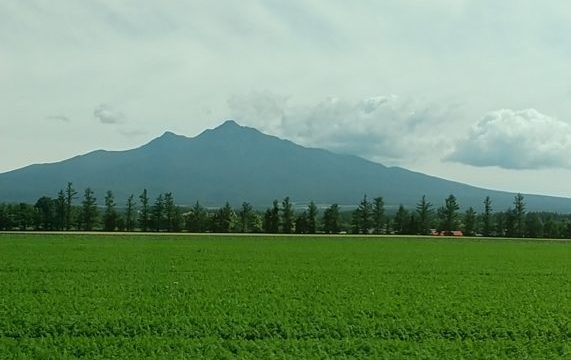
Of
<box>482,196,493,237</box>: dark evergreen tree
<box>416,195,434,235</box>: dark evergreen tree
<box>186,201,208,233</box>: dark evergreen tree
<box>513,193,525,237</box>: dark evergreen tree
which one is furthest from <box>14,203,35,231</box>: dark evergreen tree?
<box>513,193,525,237</box>: dark evergreen tree

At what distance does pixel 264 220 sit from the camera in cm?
9662

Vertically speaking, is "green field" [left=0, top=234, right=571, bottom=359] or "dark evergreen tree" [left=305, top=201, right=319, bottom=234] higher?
"dark evergreen tree" [left=305, top=201, right=319, bottom=234]

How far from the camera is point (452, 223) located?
101938 millimetres

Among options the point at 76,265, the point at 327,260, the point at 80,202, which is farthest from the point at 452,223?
the point at 76,265

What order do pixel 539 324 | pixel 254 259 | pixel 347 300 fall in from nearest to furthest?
1. pixel 539 324
2. pixel 347 300
3. pixel 254 259

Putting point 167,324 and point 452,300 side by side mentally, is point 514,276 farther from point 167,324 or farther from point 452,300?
point 167,324

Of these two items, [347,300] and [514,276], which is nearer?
[347,300]

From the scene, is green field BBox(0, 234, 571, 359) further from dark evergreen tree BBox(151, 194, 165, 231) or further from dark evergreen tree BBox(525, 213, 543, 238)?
dark evergreen tree BBox(525, 213, 543, 238)

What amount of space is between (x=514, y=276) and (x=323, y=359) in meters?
19.8

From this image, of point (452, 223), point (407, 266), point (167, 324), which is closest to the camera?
point (167, 324)

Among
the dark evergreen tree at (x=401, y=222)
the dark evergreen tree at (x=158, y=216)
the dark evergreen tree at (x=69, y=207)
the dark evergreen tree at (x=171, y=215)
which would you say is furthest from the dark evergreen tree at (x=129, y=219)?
the dark evergreen tree at (x=401, y=222)

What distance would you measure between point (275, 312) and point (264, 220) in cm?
7951

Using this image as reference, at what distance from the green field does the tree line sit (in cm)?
6387

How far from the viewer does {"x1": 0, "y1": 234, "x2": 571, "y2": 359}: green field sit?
44.5 feet
